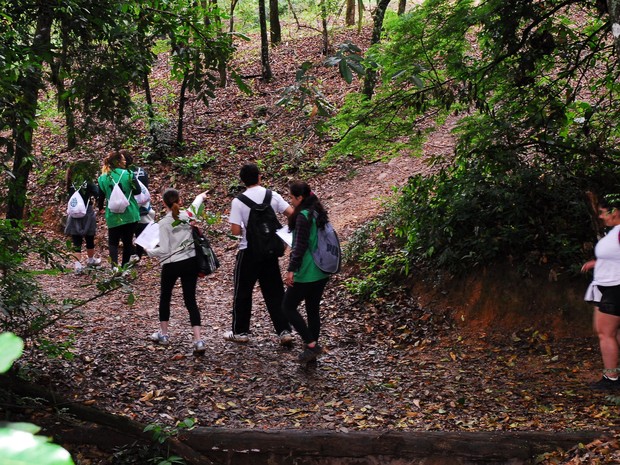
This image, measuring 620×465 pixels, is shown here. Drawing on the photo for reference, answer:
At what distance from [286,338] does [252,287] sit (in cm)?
71

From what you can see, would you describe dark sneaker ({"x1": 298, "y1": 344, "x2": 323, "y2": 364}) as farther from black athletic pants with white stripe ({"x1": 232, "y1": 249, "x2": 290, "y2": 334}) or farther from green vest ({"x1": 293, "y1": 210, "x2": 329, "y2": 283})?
green vest ({"x1": 293, "y1": 210, "x2": 329, "y2": 283})

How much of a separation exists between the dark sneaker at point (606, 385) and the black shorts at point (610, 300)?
62 cm

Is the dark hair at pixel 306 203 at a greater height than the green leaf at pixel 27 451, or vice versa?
the green leaf at pixel 27 451

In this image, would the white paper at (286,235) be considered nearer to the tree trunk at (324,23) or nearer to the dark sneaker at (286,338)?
the dark sneaker at (286,338)

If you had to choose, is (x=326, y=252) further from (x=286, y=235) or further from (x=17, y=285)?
(x=17, y=285)

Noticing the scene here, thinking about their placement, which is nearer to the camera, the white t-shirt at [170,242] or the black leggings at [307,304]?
Answer: the black leggings at [307,304]

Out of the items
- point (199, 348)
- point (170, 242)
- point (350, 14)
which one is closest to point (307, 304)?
point (199, 348)

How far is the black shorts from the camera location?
577cm

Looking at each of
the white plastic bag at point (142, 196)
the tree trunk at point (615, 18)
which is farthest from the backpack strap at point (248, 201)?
the tree trunk at point (615, 18)

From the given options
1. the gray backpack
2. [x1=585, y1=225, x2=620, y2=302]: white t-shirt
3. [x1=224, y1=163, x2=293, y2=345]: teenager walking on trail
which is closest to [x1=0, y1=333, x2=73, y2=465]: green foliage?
[x1=585, y1=225, x2=620, y2=302]: white t-shirt

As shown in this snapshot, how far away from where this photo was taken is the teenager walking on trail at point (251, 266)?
278 inches

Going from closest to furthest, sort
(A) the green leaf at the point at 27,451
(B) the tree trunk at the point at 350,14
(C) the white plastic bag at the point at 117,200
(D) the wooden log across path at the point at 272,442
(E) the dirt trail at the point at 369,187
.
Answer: (A) the green leaf at the point at 27,451 → (D) the wooden log across path at the point at 272,442 → (C) the white plastic bag at the point at 117,200 → (E) the dirt trail at the point at 369,187 → (B) the tree trunk at the point at 350,14

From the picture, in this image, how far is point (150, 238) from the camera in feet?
23.8

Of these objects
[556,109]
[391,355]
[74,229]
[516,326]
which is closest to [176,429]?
[391,355]
